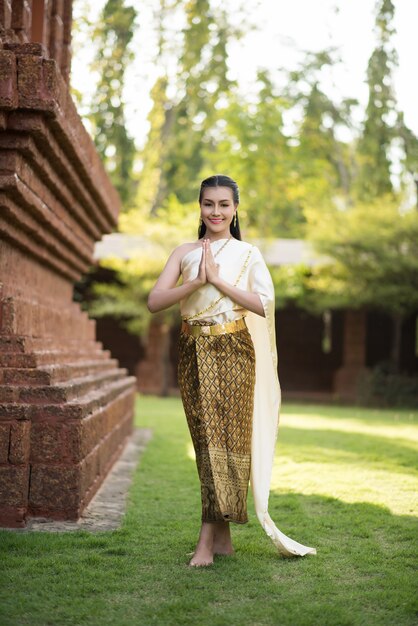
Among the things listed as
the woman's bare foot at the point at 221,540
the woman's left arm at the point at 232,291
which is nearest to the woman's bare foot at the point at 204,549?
the woman's bare foot at the point at 221,540

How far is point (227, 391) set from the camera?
4.05 meters

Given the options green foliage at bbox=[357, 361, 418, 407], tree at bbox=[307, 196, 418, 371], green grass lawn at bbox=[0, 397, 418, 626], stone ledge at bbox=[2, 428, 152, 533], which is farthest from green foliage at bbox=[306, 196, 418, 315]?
green grass lawn at bbox=[0, 397, 418, 626]

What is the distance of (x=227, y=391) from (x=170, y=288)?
554mm

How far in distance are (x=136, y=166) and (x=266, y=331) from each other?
25315 millimetres

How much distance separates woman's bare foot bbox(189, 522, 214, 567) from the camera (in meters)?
3.81

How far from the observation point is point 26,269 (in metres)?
5.52

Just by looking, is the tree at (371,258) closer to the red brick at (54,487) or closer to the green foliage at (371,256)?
the green foliage at (371,256)

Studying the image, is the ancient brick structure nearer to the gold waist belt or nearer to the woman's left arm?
the gold waist belt

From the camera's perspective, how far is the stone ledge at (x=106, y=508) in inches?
171

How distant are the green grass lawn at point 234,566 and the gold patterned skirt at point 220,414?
301 mm

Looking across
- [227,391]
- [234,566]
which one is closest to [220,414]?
[227,391]

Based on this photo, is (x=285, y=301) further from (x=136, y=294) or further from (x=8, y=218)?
(x=8, y=218)

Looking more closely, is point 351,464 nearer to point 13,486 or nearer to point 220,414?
point 220,414

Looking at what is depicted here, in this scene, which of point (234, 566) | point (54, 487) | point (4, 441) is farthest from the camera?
point (54, 487)
